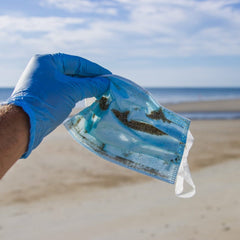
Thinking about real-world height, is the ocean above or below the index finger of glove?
below

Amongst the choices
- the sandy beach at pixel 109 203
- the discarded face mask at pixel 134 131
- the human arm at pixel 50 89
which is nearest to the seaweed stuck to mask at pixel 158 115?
the discarded face mask at pixel 134 131

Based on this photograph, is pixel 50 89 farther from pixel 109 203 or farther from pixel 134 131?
pixel 109 203

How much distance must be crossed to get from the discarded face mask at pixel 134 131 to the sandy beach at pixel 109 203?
258cm

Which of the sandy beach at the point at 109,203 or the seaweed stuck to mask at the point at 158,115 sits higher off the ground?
the seaweed stuck to mask at the point at 158,115

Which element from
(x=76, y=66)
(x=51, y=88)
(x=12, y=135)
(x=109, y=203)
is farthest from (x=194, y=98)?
(x=12, y=135)

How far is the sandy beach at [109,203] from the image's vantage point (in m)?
4.58

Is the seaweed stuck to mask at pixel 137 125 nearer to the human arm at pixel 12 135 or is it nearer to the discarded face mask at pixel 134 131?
the discarded face mask at pixel 134 131

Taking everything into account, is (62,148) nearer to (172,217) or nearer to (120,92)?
(172,217)

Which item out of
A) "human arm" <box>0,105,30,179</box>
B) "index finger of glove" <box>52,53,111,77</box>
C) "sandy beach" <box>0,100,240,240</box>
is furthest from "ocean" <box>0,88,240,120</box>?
"sandy beach" <box>0,100,240,240</box>

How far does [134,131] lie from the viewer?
2154mm

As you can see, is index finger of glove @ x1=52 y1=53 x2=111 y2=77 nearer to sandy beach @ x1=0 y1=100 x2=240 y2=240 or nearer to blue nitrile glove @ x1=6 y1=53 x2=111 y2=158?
blue nitrile glove @ x1=6 y1=53 x2=111 y2=158

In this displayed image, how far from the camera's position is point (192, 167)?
7801mm

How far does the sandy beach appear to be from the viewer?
4.58 m

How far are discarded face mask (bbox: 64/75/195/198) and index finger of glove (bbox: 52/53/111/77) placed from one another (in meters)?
0.09
